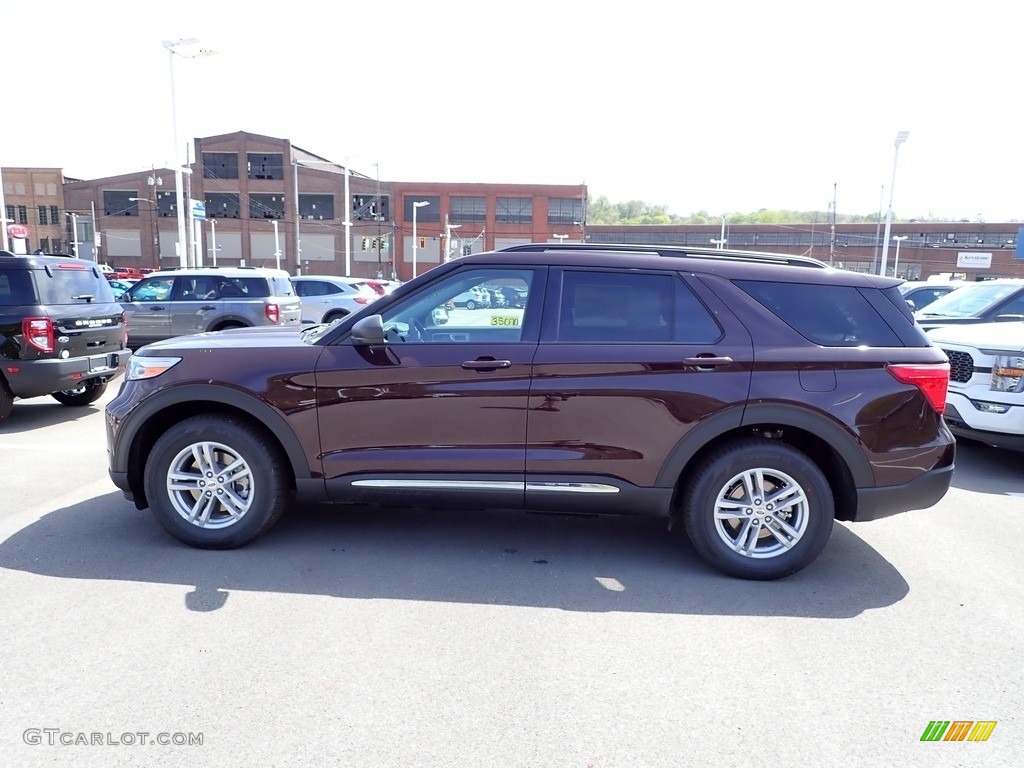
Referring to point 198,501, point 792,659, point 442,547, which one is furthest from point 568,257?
point 198,501

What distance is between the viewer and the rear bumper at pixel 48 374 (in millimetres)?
7820

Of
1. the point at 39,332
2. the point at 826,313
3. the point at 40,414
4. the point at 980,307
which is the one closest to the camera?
the point at 826,313

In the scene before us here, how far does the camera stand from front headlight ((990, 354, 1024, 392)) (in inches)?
256

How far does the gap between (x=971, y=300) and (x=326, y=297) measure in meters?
14.6

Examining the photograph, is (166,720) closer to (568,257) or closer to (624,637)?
(624,637)

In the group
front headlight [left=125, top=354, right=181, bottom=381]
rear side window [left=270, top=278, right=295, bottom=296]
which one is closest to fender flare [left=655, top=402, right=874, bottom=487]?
front headlight [left=125, top=354, right=181, bottom=381]

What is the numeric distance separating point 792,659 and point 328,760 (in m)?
2.12

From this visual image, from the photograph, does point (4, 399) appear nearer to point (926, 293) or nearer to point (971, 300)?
point (971, 300)

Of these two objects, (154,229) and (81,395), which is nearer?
(81,395)

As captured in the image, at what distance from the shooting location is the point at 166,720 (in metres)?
2.83

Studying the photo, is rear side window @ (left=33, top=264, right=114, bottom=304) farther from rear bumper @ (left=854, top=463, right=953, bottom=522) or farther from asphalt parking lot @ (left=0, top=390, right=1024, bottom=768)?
rear bumper @ (left=854, top=463, right=953, bottom=522)

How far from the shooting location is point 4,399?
7.92 m

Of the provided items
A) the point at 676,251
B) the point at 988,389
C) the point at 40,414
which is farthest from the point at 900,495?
the point at 40,414

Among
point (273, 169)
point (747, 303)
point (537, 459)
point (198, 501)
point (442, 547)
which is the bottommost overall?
point (442, 547)
